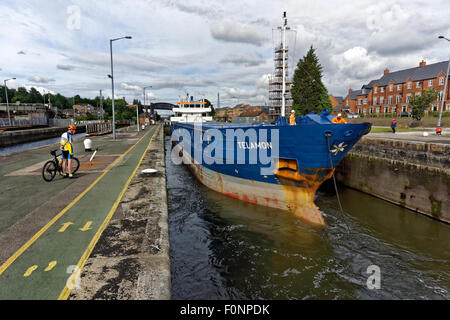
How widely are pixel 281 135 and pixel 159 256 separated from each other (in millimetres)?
7476

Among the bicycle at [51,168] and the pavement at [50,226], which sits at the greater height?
the bicycle at [51,168]

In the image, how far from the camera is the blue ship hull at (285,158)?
9.93m

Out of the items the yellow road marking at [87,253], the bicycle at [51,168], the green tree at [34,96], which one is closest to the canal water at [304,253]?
the yellow road marking at [87,253]

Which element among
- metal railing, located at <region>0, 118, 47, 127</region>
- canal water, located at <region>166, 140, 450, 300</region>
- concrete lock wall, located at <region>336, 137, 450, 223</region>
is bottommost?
canal water, located at <region>166, 140, 450, 300</region>

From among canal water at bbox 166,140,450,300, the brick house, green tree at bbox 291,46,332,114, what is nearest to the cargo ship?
canal water at bbox 166,140,450,300

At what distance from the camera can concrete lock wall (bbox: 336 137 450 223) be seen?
1151cm

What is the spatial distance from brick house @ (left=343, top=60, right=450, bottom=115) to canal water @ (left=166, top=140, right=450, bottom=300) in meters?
56.1

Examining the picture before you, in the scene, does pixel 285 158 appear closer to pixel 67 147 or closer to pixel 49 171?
pixel 67 147

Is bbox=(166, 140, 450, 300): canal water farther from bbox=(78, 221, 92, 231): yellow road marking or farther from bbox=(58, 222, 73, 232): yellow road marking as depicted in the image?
bbox=(58, 222, 73, 232): yellow road marking

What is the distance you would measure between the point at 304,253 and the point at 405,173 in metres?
8.97

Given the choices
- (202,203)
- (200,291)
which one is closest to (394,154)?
(202,203)

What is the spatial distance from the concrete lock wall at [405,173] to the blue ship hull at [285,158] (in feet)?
15.2

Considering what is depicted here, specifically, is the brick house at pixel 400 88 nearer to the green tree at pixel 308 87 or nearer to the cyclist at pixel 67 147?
the green tree at pixel 308 87

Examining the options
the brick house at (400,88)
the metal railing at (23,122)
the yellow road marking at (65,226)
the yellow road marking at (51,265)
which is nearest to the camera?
the yellow road marking at (51,265)
